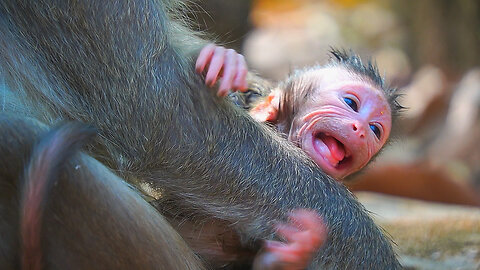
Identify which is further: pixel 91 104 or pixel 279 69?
pixel 279 69

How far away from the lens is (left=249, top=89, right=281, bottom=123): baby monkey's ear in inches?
152

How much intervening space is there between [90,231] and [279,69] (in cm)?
1032

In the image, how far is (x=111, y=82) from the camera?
306 cm

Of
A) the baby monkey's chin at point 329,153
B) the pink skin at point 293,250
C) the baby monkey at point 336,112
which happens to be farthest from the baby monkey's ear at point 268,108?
the pink skin at point 293,250

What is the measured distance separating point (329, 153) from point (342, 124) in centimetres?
14

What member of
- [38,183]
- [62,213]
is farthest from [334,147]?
[38,183]

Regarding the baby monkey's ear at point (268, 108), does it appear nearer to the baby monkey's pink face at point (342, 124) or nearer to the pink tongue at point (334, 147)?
the baby monkey's pink face at point (342, 124)

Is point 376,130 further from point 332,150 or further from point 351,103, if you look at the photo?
point 332,150

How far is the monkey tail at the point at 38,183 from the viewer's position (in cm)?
231

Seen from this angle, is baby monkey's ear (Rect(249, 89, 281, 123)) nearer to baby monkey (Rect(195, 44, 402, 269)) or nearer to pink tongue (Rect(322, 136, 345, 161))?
baby monkey (Rect(195, 44, 402, 269))

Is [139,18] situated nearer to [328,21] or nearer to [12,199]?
[12,199]

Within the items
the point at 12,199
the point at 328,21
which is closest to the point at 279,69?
the point at 328,21

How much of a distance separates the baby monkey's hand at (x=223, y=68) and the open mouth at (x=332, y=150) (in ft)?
2.24

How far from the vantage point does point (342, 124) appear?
362cm
